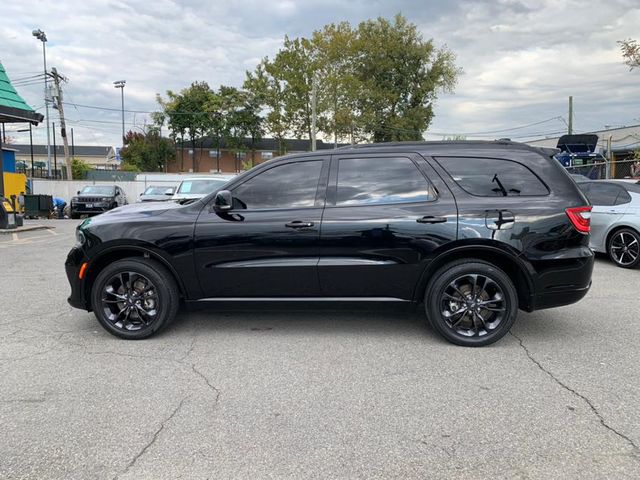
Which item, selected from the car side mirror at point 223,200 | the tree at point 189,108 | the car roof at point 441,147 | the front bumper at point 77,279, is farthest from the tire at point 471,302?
the tree at point 189,108

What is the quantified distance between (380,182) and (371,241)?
59 cm

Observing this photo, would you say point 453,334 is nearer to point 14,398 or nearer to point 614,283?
point 14,398

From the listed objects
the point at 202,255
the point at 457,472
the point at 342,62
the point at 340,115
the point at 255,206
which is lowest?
the point at 457,472

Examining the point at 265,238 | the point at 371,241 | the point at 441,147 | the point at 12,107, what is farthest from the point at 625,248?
the point at 12,107

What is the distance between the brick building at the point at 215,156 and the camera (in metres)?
65.2

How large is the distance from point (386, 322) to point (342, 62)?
48.3 metres

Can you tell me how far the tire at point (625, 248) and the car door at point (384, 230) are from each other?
18.3 ft

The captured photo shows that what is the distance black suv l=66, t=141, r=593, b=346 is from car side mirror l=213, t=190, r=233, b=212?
0.01 m

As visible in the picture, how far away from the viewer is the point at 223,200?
443 cm

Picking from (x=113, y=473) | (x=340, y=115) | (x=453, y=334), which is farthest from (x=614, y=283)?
(x=340, y=115)

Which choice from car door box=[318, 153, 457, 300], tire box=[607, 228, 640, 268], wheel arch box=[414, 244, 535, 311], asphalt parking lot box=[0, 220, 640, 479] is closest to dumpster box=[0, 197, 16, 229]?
asphalt parking lot box=[0, 220, 640, 479]

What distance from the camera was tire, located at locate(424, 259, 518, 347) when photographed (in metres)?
4.44

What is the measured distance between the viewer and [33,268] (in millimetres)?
8641

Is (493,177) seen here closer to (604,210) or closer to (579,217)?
(579,217)
